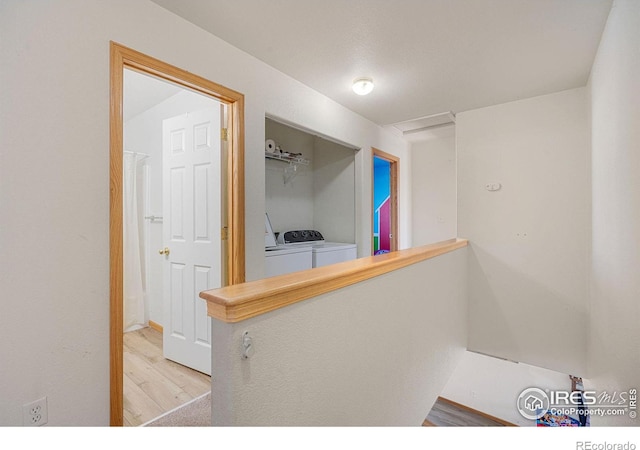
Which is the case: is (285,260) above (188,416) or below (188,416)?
above

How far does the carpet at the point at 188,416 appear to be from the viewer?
1747mm

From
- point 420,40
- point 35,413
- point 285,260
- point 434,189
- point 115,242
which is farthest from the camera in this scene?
point 434,189

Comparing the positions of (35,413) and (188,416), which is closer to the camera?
(35,413)

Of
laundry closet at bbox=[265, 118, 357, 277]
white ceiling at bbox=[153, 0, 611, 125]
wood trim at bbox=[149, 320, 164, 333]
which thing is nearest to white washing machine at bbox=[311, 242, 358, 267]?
laundry closet at bbox=[265, 118, 357, 277]

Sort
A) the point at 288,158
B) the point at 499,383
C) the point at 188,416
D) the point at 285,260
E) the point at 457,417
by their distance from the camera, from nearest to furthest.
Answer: the point at 188,416, the point at 285,260, the point at 288,158, the point at 499,383, the point at 457,417

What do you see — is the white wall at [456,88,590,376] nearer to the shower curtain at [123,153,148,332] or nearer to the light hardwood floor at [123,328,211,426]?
the light hardwood floor at [123,328,211,426]

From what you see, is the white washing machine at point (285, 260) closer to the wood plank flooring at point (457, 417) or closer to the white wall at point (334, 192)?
the white wall at point (334, 192)

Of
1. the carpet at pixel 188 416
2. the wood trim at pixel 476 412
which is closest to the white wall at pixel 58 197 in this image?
the carpet at pixel 188 416

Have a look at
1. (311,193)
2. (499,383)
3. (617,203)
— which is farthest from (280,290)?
(499,383)

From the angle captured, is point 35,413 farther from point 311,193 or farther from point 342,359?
point 311,193

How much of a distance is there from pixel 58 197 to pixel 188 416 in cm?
143

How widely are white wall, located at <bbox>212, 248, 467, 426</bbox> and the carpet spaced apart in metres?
1.00

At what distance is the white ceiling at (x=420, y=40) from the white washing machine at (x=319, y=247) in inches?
61.9

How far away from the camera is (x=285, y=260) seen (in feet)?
8.72
